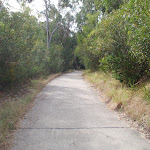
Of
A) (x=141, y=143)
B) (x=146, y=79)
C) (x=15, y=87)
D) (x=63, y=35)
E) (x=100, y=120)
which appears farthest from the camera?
(x=63, y=35)

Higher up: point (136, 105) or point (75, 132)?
point (136, 105)

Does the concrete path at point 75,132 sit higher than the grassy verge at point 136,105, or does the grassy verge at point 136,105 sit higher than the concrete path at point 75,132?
the grassy verge at point 136,105

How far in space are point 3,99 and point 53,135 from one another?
4.11 m

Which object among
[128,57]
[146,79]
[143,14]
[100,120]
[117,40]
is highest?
[143,14]

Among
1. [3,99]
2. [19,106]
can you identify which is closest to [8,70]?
[3,99]

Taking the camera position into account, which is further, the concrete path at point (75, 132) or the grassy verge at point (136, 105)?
the grassy verge at point (136, 105)

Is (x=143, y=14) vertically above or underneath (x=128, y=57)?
above

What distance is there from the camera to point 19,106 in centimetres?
646

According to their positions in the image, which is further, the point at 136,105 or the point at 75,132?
the point at 136,105

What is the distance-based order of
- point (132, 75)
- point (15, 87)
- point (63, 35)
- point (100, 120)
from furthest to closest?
1. point (63, 35)
2. point (15, 87)
3. point (132, 75)
4. point (100, 120)

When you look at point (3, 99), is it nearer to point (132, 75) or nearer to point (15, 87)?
point (15, 87)

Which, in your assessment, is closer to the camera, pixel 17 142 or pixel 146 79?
pixel 17 142

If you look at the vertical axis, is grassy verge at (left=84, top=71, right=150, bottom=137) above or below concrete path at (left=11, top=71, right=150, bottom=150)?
above

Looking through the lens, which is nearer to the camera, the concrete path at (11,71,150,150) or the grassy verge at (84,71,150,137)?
the concrete path at (11,71,150,150)
